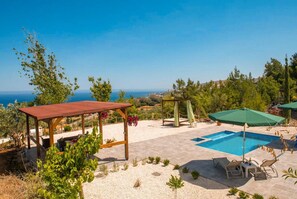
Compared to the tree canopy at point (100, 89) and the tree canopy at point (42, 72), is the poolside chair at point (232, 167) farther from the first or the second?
the tree canopy at point (100, 89)

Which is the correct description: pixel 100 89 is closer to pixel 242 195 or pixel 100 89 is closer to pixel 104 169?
pixel 104 169

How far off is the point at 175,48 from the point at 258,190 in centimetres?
2882

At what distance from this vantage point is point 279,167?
31.1 feet

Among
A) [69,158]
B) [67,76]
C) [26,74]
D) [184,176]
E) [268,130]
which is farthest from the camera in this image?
[67,76]

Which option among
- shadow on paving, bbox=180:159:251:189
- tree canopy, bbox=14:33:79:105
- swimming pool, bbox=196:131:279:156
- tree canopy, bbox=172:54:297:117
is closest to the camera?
shadow on paving, bbox=180:159:251:189

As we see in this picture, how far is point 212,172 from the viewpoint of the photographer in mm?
9141

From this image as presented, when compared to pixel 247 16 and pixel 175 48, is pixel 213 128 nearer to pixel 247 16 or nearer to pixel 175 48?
pixel 247 16

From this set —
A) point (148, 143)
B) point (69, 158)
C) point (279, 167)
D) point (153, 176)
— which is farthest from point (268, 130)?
point (69, 158)

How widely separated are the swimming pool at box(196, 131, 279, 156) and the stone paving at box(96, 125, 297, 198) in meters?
0.94

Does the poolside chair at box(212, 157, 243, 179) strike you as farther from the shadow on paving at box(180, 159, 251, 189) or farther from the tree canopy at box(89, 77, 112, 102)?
the tree canopy at box(89, 77, 112, 102)

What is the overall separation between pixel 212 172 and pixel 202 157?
1.99 meters

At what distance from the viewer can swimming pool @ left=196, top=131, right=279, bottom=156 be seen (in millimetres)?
14156

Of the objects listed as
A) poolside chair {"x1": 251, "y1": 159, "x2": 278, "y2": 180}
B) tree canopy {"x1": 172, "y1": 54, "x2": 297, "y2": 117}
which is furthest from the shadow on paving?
tree canopy {"x1": 172, "y1": 54, "x2": 297, "y2": 117}

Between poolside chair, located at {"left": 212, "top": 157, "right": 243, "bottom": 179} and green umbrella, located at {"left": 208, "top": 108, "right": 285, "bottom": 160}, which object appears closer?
green umbrella, located at {"left": 208, "top": 108, "right": 285, "bottom": 160}
